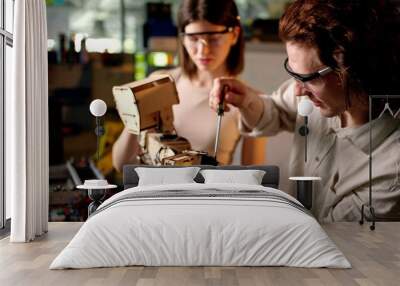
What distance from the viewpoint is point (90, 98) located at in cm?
656

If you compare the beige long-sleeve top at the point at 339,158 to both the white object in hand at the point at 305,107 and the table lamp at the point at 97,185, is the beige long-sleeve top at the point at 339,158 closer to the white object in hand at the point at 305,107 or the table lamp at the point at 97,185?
the white object in hand at the point at 305,107

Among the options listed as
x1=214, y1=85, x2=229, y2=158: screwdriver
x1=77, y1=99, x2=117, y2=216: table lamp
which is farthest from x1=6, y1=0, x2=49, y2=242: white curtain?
x1=214, y1=85, x2=229, y2=158: screwdriver

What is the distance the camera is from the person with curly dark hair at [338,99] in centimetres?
605

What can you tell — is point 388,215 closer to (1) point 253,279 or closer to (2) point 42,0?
(1) point 253,279

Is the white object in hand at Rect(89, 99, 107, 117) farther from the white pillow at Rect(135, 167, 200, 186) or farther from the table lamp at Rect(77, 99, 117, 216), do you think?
the white pillow at Rect(135, 167, 200, 186)

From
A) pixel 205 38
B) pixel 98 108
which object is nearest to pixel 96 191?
pixel 98 108

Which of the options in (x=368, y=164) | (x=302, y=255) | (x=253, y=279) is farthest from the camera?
(x=368, y=164)

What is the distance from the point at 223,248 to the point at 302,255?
49 centimetres

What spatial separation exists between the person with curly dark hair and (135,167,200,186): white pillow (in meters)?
0.83

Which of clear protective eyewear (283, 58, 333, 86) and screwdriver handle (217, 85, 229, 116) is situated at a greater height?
clear protective eyewear (283, 58, 333, 86)

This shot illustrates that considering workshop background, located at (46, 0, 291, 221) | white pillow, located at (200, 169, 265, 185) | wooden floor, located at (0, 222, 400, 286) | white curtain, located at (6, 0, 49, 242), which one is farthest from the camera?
workshop background, located at (46, 0, 291, 221)

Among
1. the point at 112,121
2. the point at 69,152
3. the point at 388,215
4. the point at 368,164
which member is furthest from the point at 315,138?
the point at 69,152

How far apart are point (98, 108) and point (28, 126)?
1.09 metres

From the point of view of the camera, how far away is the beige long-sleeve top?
625 centimetres
